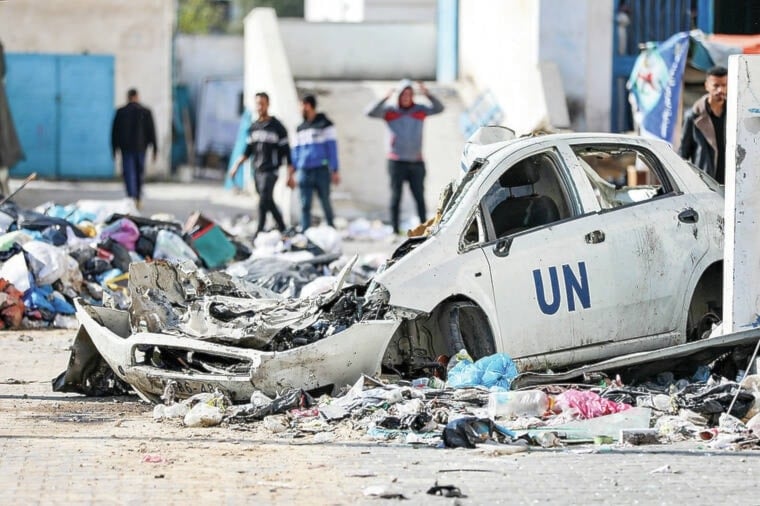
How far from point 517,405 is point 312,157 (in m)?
10.5

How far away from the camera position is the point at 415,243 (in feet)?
30.1

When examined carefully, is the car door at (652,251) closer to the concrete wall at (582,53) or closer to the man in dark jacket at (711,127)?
the man in dark jacket at (711,127)

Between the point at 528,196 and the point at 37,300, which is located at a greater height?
the point at 528,196

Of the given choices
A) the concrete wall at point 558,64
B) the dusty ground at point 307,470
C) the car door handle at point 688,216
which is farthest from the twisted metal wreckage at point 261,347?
the concrete wall at point 558,64

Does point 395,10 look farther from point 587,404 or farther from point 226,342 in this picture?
point 587,404

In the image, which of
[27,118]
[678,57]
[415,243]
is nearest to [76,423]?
[415,243]

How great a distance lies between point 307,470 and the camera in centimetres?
710

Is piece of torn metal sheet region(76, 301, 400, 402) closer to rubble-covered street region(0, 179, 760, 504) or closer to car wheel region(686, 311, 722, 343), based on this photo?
rubble-covered street region(0, 179, 760, 504)

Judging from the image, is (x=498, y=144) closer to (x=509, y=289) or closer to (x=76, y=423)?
(x=509, y=289)

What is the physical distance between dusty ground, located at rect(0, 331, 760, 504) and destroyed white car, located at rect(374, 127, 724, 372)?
1.50 meters

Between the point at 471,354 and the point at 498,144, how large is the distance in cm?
148

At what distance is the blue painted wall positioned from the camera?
29906 millimetres

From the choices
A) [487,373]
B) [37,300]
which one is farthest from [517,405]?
[37,300]

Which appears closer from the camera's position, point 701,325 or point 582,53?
point 701,325
